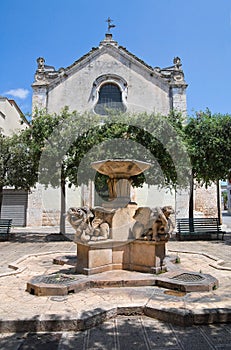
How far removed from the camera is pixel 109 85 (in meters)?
22.8

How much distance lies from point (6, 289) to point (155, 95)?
19.6 m

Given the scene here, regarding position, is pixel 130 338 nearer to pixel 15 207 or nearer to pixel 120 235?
pixel 120 235

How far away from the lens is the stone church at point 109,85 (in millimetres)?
22219

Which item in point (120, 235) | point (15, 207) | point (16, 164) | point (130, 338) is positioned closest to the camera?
point (130, 338)

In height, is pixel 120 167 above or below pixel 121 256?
above

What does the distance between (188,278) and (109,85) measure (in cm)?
1944

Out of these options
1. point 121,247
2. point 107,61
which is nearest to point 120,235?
point 121,247

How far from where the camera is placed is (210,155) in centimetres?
1455

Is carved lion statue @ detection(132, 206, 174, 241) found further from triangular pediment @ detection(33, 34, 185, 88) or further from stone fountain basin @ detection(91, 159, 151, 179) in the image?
triangular pediment @ detection(33, 34, 185, 88)

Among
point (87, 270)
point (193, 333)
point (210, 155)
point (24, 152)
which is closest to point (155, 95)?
point (210, 155)

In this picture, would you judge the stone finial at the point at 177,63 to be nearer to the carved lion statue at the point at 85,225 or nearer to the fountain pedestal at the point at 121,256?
the carved lion statue at the point at 85,225

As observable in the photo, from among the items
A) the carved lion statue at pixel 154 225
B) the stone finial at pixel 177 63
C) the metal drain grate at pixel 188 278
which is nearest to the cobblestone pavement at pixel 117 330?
the metal drain grate at pixel 188 278

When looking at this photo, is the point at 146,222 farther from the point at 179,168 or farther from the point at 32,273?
the point at 179,168

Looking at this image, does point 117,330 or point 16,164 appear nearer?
point 117,330
